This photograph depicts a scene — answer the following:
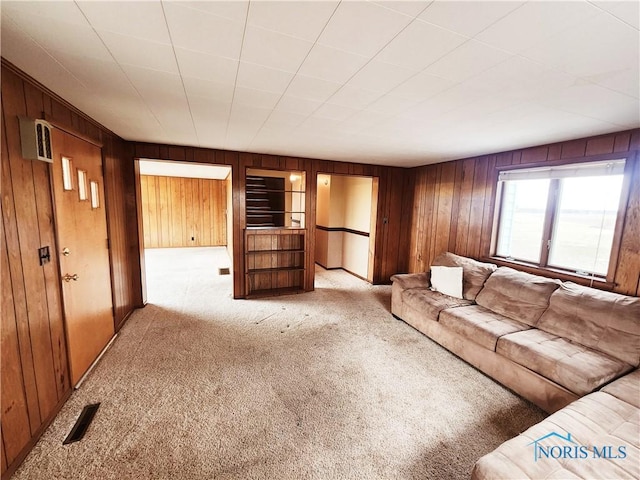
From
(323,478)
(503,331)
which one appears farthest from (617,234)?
(323,478)

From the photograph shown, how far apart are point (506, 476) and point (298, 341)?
83.9 inches

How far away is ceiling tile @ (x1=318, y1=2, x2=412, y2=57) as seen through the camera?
109 centimetres

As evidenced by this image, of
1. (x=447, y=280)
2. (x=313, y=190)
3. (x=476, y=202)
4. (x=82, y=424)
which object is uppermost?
(x=313, y=190)

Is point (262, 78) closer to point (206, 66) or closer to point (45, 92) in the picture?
point (206, 66)

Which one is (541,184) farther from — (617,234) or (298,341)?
(298,341)

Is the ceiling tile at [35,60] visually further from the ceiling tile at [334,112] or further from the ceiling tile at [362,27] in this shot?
the ceiling tile at [334,112]

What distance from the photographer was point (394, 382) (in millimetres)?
2369

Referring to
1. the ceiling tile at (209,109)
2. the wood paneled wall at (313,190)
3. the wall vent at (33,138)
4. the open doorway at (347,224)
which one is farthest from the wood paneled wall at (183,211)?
the wall vent at (33,138)

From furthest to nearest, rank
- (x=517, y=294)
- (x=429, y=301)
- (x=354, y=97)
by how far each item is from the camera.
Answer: (x=429, y=301)
(x=517, y=294)
(x=354, y=97)

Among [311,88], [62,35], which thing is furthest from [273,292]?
[62,35]

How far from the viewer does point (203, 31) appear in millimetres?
1255

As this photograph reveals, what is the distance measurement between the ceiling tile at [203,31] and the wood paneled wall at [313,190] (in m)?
2.71

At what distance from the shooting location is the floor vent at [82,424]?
172 cm

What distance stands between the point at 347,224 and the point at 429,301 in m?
3.24
